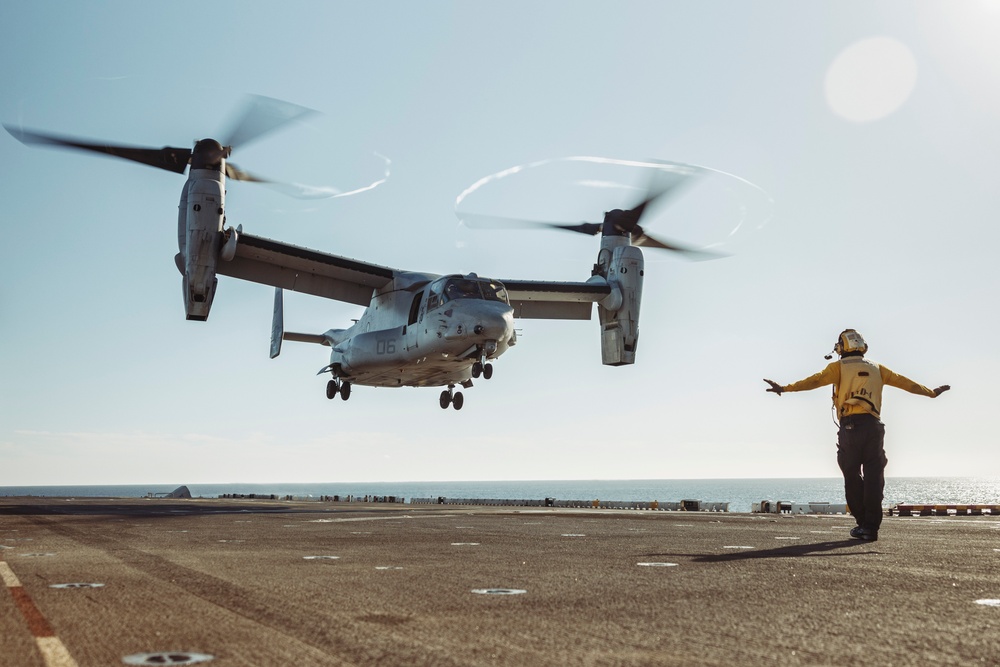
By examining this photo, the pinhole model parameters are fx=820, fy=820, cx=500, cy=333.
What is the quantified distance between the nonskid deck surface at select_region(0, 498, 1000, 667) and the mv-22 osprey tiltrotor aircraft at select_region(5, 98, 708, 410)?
17.9 m

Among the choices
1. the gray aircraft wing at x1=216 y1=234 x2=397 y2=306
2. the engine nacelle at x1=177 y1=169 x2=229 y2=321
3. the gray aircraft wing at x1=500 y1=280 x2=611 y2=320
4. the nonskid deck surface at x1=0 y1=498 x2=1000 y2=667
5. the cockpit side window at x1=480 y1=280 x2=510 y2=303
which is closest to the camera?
the nonskid deck surface at x1=0 y1=498 x2=1000 y2=667

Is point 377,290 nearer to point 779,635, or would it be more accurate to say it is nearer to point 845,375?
point 845,375

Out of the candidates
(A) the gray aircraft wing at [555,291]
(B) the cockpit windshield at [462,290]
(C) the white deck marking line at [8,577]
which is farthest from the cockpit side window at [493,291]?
(C) the white deck marking line at [8,577]

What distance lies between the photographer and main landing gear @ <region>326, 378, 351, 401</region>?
118ft

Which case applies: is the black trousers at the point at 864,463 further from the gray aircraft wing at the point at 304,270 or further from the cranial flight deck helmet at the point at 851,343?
the gray aircraft wing at the point at 304,270

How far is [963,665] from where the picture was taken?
3.03 meters

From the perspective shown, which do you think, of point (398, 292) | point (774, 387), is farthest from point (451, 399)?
point (774, 387)

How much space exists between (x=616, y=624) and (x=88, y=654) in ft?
7.60

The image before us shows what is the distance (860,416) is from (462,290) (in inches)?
752

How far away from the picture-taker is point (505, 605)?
14.9 feet

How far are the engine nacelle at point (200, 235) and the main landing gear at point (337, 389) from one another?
36.9ft

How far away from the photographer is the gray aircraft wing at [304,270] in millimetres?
28656

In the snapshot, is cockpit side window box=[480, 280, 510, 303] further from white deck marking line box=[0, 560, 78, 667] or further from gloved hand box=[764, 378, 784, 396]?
white deck marking line box=[0, 560, 78, 667]

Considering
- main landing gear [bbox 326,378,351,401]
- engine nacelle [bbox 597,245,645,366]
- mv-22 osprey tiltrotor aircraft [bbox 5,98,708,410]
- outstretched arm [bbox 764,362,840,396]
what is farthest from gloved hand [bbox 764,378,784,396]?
main landing gear [bbox 326,378,351,401]
